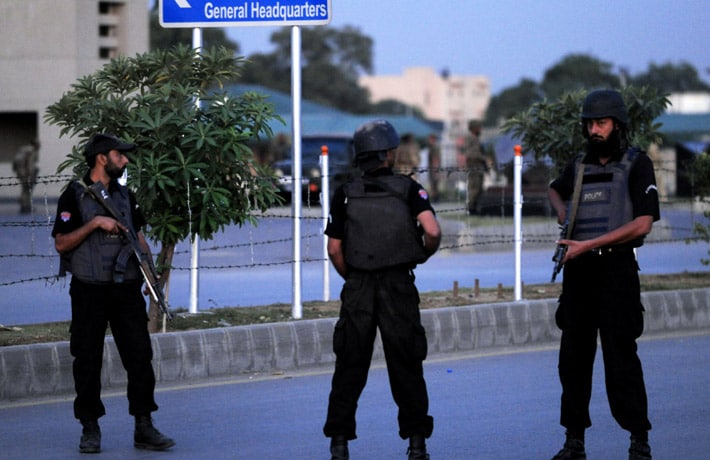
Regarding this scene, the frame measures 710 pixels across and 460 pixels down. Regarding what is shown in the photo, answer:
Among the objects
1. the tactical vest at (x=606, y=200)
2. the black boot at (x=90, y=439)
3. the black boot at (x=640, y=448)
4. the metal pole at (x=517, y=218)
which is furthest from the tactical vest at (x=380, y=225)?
the metal pole at (x=517, y=218)

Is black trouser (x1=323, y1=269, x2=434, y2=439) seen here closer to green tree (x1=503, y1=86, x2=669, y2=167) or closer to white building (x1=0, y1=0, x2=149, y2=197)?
green tree (x1=503, y1=86, x2=669, y2=167)

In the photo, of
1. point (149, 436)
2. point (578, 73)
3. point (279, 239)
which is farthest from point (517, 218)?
point (578, 73)

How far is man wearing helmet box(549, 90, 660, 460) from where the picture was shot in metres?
7.29

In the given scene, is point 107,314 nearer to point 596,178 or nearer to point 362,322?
point 362,322

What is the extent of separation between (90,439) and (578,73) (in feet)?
466

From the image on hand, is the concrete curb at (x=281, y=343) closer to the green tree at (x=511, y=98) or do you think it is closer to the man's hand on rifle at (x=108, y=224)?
the man's hand on rifle at (x=108, y=224)

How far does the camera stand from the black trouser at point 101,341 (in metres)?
8.05

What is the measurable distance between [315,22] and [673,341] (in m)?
4.08

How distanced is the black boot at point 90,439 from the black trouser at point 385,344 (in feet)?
5.05

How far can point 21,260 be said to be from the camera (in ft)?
62.2

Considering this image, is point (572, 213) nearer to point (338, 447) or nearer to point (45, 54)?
point (338, 447)

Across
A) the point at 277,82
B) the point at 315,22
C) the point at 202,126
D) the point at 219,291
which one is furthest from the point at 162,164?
the point at 277,82

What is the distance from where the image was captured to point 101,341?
816cm

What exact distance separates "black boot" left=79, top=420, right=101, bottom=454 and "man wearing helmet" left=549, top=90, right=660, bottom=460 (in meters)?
2.50
